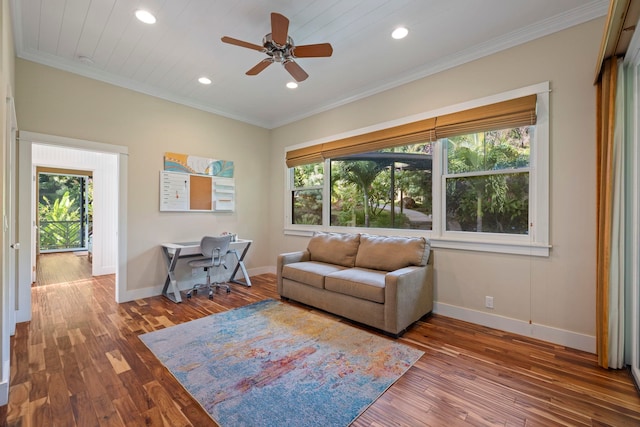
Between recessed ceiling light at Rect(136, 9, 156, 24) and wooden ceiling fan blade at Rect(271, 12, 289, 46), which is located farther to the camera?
recessed ceiling light at Rect(136, 9, 156, 24)

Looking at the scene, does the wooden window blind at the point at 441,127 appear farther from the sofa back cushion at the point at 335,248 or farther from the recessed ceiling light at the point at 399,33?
the sofa back cushion at the point at 335,248

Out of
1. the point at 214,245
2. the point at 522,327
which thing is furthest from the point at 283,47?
the point at 522,327

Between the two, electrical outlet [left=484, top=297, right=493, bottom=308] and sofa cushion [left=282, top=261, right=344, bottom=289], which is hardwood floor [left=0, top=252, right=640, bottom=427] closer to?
electrical outlet [left=484, top=297, right=493, bottom=308]

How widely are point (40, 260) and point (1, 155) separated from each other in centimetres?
717

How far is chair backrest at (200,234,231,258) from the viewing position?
3.77 m

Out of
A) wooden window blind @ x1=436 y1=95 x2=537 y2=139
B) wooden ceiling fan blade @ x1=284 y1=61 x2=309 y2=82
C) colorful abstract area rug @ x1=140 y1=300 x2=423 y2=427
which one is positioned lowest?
colorful abstract area rug @ x1=140 y1=300 x2=423 y2=427

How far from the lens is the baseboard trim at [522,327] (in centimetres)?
239

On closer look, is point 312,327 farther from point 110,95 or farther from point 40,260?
point 40,260

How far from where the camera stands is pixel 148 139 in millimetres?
3910

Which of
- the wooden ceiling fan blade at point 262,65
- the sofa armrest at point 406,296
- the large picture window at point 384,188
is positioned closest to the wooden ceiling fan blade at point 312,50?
the wooden ceiling fan blade at point 262,65

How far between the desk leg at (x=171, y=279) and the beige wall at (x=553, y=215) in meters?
3.28

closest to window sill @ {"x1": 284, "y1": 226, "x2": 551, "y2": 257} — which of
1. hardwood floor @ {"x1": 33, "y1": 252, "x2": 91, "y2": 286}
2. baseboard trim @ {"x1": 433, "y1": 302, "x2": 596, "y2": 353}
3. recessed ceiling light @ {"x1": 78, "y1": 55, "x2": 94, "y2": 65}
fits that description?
baseboard trim @ {"x1": 433, "y1": 302, "x2": 596, "y2": 353}

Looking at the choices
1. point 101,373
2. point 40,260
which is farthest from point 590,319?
point 40,260

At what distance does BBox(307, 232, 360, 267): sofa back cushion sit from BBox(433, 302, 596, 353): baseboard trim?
115 centimetres
